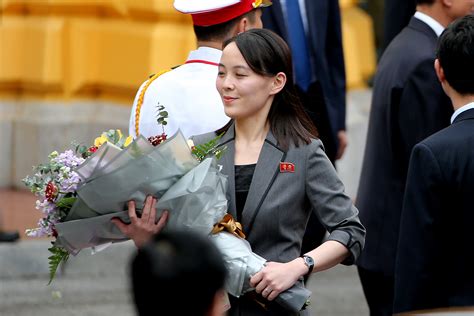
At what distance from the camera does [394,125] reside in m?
6.38

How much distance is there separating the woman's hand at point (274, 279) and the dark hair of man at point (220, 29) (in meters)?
1.20

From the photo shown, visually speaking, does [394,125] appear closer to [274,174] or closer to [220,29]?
[220,29]

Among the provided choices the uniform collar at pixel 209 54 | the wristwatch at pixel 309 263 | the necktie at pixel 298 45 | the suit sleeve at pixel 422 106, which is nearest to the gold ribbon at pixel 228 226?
the wristwatch at pixel 309 263

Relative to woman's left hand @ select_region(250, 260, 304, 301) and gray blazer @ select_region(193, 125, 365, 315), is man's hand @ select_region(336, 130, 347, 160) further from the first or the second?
woman's left hand @ select_region(250, 260, 304, 301)

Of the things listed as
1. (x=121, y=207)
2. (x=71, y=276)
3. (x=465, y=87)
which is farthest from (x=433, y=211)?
(x=71, y=276)

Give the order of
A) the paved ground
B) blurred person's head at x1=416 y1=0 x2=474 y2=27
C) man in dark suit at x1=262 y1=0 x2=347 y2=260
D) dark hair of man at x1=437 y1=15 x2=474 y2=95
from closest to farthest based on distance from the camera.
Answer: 1. dark hair of man at x1=437 y1=15 x2=474 y2=95
2. blurred person's head at x1=416 y1=0 x2=474 y2=27
3. man in dark suit at x1=262 y1=0 x2=347 y2=260
4. the paved ground

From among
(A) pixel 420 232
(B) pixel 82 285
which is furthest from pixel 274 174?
(B) pixel 82 285

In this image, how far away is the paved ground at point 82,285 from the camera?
28.7ft

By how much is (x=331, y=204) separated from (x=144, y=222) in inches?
26.4

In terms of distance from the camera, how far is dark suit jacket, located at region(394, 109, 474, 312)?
15.9 ft

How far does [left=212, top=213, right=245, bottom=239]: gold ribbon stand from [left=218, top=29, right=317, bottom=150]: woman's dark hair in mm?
333

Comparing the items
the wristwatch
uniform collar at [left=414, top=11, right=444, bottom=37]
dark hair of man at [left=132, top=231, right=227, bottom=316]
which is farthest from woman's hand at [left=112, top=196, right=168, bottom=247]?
uniform collar at [left=414, top=11, right=444, bottom=37]

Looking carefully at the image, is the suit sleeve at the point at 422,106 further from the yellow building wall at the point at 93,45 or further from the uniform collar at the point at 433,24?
the yellow building wall at the point at 93,45

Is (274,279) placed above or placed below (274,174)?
below
